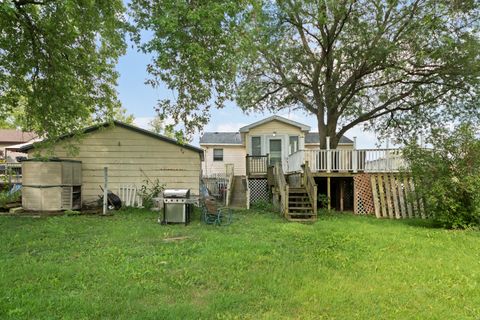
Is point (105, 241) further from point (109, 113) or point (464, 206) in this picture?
point (464, 206)

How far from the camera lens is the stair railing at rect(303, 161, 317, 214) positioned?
446 inches

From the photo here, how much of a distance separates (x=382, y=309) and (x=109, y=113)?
36.1ft

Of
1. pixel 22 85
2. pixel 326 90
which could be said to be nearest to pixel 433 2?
pixel 326 90

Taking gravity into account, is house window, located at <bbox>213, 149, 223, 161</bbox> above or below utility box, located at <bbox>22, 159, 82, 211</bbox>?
above

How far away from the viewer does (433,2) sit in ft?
42.0

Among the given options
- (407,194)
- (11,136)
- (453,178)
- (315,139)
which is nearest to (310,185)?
(407,194)

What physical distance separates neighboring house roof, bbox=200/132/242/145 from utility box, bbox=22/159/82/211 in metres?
11.2

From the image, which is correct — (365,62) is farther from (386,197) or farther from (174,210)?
(174,210)

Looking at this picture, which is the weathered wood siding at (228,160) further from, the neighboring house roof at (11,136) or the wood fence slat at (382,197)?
the neighboring house roof at (11,136)

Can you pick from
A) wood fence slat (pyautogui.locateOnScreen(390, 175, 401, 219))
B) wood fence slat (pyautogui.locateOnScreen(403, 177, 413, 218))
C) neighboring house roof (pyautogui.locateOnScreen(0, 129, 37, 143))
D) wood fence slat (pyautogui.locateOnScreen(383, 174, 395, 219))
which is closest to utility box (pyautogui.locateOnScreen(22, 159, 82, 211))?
wood fence slat (pyautogui.locateOnScreen(383, 174, 395, 219))

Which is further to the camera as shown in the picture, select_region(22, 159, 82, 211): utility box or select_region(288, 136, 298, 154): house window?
select_region(288, 136, 298, 154): house window

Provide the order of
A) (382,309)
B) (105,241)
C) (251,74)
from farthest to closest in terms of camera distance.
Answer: (251,74), (105,241), (382,309)

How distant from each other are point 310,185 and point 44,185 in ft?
30.4

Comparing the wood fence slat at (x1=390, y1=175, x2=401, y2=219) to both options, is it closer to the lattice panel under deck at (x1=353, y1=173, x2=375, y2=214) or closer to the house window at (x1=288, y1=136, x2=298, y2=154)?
the lattice panel under deck at (x1=353, y1=173, x2=375, y2=214)
